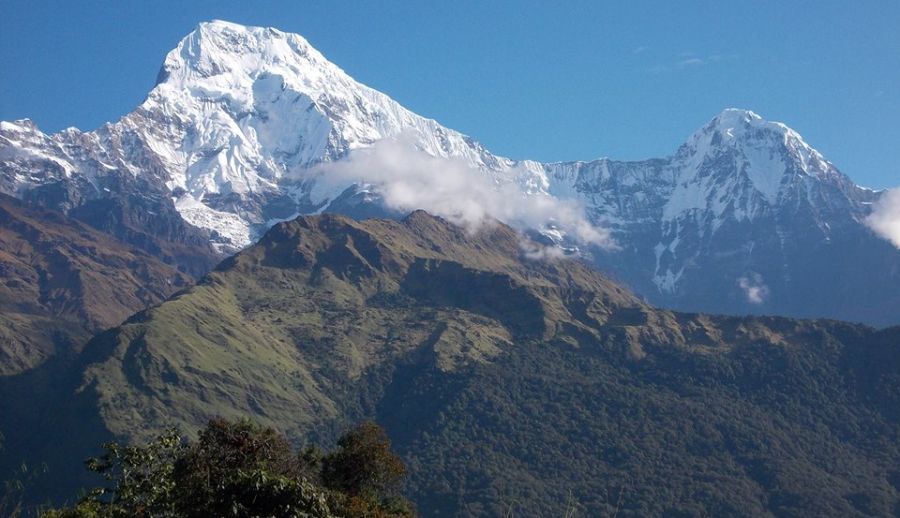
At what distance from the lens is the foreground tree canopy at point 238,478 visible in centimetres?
5716

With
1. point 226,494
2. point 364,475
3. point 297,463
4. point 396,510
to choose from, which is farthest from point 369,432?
point 226,494

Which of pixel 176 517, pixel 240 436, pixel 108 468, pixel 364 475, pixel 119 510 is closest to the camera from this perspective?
pixel 176 517

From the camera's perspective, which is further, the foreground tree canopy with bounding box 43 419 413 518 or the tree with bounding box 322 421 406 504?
the tree with bounding box 322 421 406 504

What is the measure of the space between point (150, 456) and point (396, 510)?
43.5 m

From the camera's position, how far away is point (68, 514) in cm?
8144

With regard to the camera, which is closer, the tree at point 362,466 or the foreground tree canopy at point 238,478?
the foreground tree canopy at point 238,478

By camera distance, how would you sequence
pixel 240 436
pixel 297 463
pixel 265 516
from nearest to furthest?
pixel 265 516, pixel 240 436, pixel 297 463

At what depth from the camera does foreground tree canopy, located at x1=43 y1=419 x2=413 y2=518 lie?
5716 cm

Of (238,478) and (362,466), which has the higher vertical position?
(362,466)

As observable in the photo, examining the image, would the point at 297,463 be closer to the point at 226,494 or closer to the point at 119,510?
the point at 119,510

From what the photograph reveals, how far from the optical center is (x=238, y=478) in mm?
58062

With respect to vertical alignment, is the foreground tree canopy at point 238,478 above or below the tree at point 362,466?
below

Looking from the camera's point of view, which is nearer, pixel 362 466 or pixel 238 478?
pixel 238 478

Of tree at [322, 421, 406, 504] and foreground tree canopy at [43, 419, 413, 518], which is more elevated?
tree at [322, 421, 406, 504]
